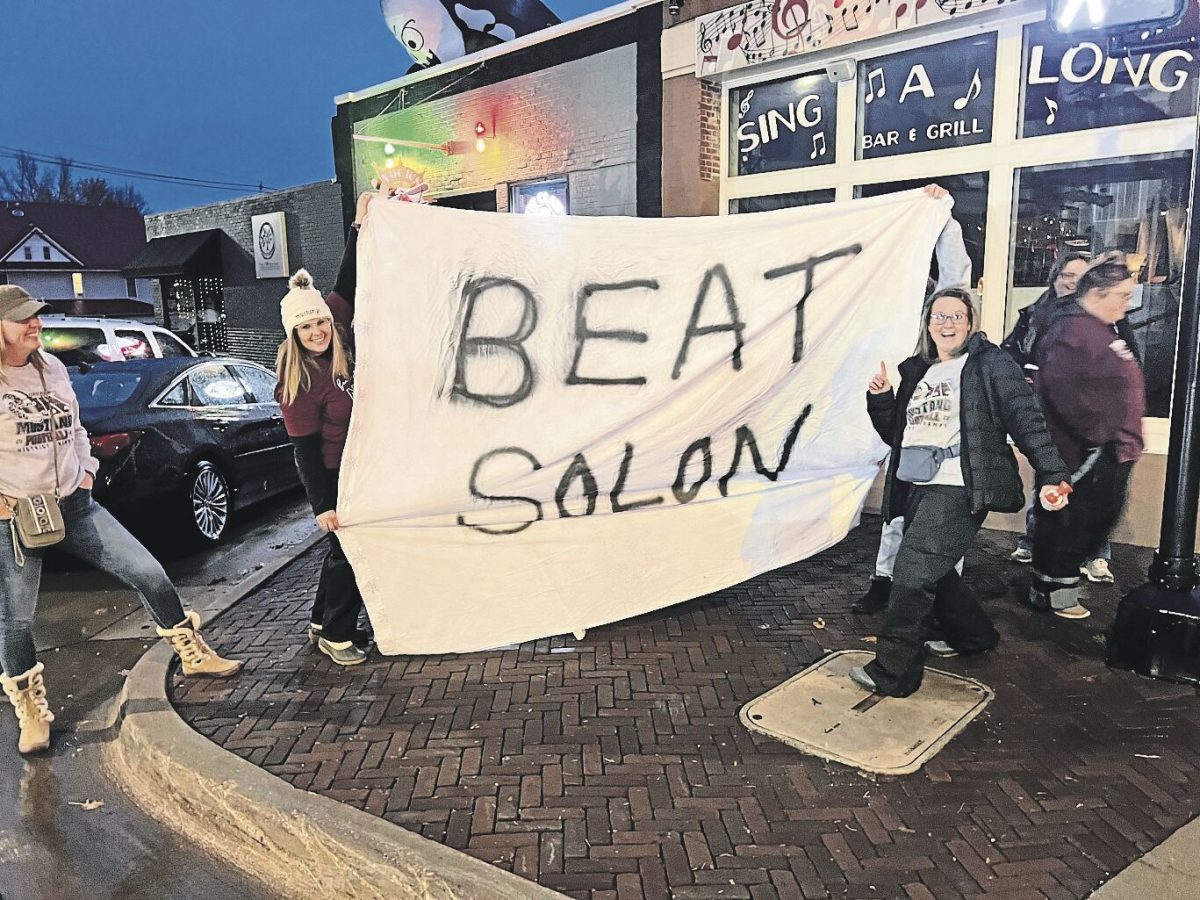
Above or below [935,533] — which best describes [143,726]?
below

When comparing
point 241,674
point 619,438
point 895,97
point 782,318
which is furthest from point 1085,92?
point 241,674

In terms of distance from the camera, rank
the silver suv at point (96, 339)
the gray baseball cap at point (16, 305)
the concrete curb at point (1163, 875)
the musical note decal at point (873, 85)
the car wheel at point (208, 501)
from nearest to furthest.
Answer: the concrete curb at point (1163, 875)
the gray baseball cap at point (16, 305)
the car wheel at point (208, 501)
the musical note decal at point (873, 85)
the silver suv at point (96, 339)

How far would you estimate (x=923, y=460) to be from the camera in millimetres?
4016

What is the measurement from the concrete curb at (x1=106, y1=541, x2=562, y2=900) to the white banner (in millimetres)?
1002

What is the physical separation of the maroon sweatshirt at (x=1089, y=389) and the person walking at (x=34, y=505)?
5002 millimetres

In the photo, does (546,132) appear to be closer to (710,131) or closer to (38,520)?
(710,131)

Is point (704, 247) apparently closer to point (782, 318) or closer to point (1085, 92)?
point (782, 318)

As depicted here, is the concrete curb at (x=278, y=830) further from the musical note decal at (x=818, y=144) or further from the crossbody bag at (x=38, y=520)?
the musical note decal at (x=818, y=144)

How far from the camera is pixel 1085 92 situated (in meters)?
6.29

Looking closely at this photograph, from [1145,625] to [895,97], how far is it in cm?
503

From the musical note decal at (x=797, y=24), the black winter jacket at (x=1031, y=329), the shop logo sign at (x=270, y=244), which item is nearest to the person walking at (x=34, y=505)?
the black winter jacket at (x=1031, y=329)

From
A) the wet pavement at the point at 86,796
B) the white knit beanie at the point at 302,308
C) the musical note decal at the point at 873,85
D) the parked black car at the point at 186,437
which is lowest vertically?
the wet pavement at the point at 86,796

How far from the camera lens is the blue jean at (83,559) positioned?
12.6 feet

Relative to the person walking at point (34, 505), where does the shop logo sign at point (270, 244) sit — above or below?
above
